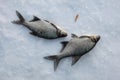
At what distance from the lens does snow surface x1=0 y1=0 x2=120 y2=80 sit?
222cm

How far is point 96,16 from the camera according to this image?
7.86 ft

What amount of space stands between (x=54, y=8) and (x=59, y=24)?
109 mm

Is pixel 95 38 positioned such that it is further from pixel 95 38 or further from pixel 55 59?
pixel 55 59

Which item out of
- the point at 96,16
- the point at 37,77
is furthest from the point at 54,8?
the point at 37,77

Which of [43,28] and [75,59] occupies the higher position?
[43,28]

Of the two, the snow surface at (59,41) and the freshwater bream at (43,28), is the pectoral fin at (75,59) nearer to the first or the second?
the snow surface at (59,41)

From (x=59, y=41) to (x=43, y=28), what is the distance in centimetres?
13

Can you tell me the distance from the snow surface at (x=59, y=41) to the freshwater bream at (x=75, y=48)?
4cm

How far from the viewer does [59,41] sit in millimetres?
2277

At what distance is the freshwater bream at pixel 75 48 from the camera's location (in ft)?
7.28

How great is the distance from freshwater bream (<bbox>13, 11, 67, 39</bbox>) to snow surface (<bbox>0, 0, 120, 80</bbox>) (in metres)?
0.04

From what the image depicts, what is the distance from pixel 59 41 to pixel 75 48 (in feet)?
0.36

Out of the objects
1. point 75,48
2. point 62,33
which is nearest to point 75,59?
point 75,48

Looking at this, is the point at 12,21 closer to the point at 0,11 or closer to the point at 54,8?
the point at 0,11
